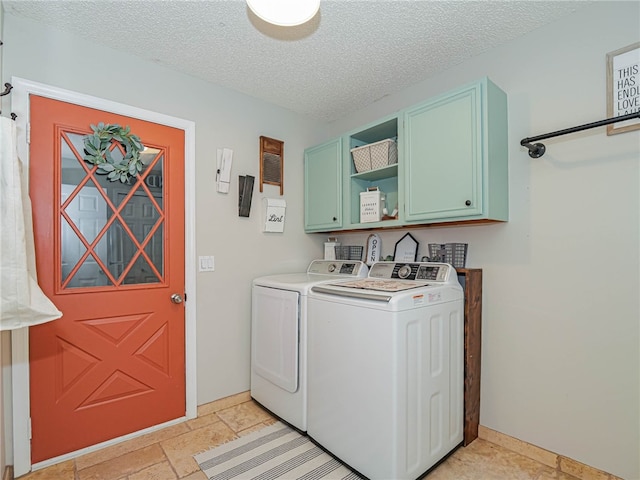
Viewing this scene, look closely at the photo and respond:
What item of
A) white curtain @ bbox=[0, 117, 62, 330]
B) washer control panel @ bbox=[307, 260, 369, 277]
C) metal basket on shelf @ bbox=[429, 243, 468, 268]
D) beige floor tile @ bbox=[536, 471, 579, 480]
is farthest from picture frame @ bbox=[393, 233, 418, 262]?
white curtain @ bbox=[0, 117, 62, 330]

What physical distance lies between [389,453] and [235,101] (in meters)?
2.64

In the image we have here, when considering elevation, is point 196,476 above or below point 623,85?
below

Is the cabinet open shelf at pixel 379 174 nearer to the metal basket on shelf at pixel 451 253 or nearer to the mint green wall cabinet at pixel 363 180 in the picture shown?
the mint green wall cabinet at pixel 363 180

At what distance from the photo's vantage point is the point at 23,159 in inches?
70.7

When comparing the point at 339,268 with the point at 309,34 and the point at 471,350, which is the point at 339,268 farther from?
the point at 309,34

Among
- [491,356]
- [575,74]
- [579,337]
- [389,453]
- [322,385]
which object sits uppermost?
[575,74]

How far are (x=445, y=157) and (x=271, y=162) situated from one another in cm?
149

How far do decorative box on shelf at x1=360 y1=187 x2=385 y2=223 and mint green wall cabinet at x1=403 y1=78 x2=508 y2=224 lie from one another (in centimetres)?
32

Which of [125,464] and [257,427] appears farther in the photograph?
[257,427]

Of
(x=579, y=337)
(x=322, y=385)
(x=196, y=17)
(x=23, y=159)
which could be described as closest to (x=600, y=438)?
(x=579, y=337)

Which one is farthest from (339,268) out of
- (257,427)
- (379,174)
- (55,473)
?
(55,473)

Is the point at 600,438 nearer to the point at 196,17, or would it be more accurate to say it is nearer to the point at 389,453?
the point at 389,453

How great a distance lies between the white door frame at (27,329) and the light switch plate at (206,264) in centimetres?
6

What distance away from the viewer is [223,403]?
8.32ft
